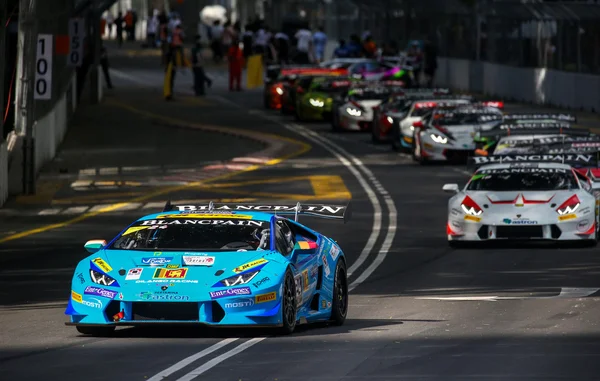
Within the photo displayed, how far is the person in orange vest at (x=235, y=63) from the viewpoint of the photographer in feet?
206

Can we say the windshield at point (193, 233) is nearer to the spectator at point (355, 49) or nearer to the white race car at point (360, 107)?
the white race car at point (360, 107)

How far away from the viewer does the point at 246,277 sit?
45.3ft

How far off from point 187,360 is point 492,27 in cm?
5054

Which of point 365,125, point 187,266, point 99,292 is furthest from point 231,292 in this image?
point 365,125

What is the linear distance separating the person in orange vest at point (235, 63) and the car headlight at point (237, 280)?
49.1 m

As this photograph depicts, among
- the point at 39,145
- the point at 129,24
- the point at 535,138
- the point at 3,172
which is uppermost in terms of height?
the point at 129,24

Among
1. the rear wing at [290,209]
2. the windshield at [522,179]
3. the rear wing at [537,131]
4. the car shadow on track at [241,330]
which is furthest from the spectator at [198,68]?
the car shadow on track at [241,330]

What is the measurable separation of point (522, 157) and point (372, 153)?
1566 cm

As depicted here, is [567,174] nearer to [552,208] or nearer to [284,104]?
[552,208]

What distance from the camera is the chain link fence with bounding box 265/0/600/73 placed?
5209 centimetres

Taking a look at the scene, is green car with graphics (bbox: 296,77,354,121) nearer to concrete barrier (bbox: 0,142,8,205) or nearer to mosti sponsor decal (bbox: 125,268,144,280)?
concrete barrier (bbox: 0,142,8,205)

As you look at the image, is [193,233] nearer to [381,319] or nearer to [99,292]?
[99,292]

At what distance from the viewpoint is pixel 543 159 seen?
25391mm

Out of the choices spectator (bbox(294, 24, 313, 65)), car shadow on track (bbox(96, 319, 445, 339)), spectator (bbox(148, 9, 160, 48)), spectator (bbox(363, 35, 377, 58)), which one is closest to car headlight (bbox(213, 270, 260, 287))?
car shadow on track (bbox(96, 319, 445, 339))
